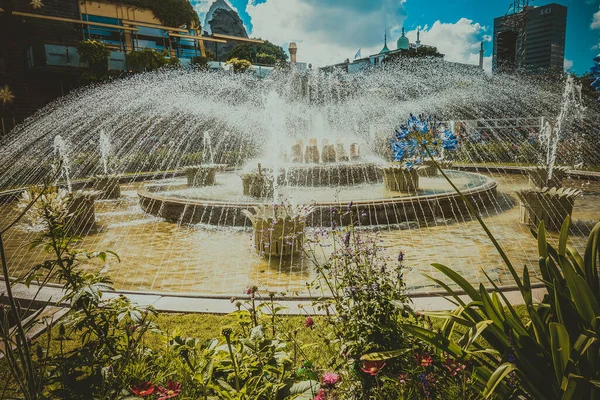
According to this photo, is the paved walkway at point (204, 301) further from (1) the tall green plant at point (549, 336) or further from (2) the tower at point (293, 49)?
(2) the tower at point (293, 49)

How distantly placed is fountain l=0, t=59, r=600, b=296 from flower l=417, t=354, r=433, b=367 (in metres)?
1.09

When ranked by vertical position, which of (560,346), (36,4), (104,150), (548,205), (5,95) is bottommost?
(548,205)

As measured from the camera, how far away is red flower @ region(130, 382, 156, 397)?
1769 millimetres

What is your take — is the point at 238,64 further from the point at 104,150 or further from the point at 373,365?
the point at 373,365

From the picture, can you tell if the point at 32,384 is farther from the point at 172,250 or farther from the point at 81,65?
the point at 81,65

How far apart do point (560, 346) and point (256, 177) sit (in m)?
8.46

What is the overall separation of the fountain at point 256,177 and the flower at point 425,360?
109 centimetres

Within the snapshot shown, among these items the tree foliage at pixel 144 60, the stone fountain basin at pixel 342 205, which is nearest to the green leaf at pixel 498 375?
the stone fountain basin at pixel 342 205

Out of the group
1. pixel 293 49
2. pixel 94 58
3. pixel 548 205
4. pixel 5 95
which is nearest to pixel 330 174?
pixel 548 205

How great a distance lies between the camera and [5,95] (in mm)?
24000

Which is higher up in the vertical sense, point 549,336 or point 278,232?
point 549,336

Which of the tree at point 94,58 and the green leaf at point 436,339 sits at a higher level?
the tree at point 94,58

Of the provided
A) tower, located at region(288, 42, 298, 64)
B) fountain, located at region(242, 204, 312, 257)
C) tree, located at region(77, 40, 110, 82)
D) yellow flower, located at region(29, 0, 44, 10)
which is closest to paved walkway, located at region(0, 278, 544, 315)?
fountain, located at region(242, 204, 312, 257)

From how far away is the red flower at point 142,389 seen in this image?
1.77 metres
